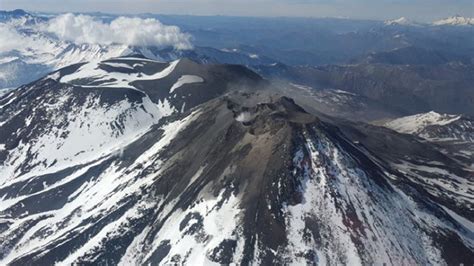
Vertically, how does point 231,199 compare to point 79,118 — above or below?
above

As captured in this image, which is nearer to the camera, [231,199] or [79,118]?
[231,199]

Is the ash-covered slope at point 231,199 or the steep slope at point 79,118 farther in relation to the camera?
the steep slope at point 79,118

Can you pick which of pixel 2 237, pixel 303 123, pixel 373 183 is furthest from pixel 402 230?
pixel 2 237

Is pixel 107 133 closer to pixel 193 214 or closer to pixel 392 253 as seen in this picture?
pixel 193 214

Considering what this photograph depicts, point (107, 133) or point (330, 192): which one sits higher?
point (330, 192)

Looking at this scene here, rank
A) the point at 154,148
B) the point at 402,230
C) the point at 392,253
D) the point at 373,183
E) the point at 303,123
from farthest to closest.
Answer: the point at 154,148 → the point at 303,123 → the point at 373,183 → the point at 402,230 → the point at 392,253

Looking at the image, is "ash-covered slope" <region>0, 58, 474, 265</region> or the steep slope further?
the steep slope

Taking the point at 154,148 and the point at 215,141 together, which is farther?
the point at 154,148

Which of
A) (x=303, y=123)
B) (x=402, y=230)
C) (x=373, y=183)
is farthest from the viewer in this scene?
(x=303, y=123)
